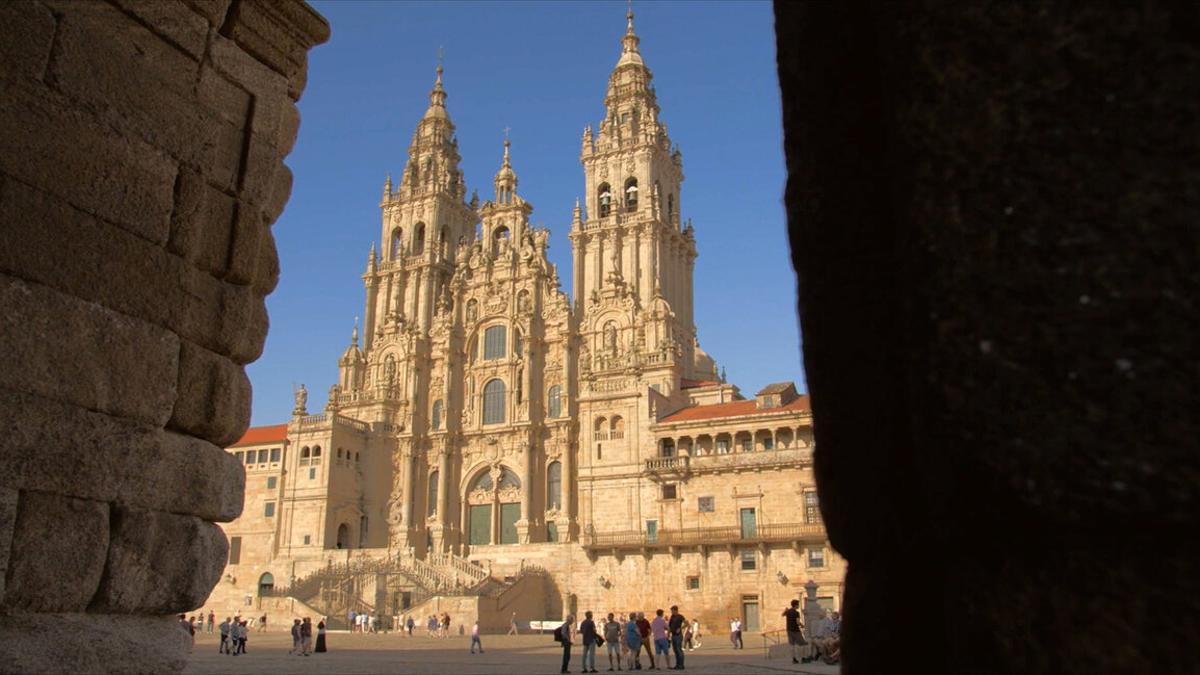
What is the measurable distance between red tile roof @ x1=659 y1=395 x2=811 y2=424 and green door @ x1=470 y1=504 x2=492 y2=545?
41.5ft

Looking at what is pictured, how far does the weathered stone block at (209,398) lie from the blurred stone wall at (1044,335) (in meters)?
3.90

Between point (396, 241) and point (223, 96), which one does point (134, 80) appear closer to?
point (223, 96)

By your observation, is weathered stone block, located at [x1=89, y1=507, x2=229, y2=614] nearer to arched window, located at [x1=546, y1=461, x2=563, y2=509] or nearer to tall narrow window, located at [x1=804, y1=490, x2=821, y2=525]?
tall narrow window, located at [x1=804, y1=490, x2=821, y2=525]

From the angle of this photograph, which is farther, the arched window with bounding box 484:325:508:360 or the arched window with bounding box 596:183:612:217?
the arched window with bounding box 596:183:612:217

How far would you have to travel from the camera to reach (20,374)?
11.9ft

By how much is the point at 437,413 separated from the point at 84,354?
45702mm

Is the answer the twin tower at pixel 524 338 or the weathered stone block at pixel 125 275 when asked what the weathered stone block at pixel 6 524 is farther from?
the twin tower at pixel 524 338

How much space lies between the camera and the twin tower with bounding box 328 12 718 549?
4469 cm

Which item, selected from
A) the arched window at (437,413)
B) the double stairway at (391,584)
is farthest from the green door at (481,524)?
the double stairway at (391,584)

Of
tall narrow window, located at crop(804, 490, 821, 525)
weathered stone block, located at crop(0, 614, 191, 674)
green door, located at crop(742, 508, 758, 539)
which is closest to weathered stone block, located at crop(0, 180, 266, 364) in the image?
weathered stone block, located at crop(0, 614, 191, 674)

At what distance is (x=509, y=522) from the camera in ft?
148

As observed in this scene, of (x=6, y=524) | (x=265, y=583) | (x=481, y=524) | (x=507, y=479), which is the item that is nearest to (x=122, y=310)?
(x=6, y=524)

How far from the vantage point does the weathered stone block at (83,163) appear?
12.5 feet

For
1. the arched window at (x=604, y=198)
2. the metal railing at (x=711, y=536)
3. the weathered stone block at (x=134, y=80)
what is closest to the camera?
the weathered stone block at (x=134, y=80)
